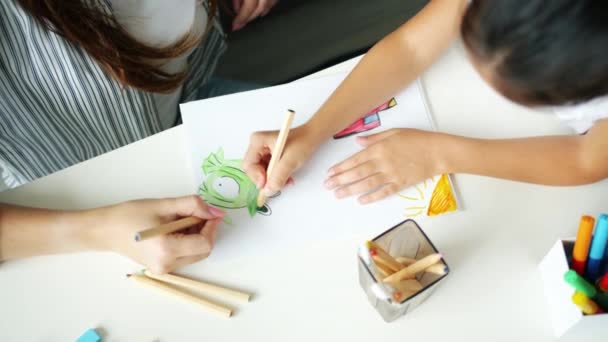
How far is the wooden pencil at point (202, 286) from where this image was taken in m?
0.52

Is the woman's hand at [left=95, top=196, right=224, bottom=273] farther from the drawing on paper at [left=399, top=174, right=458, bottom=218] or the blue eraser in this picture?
the drawing on paper at [left=399, top=174, right=458, bottom=218]

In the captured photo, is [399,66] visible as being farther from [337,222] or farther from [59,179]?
[59,179]

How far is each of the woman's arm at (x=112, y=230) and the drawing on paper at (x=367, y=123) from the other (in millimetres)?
189

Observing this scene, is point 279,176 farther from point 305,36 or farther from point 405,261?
point 305,36

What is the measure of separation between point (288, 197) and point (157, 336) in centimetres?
20

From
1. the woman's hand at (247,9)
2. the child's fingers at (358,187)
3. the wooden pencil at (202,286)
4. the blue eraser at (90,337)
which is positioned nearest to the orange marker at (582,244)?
the child's fingers at (358,187)

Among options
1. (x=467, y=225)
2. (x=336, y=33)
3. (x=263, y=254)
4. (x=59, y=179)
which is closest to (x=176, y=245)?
(x=263, y=254)

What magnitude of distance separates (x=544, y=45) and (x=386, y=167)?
26 centimetres

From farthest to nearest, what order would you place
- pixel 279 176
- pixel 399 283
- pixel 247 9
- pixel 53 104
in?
pixel 247 9 → pixel 53 104 → pixel 279 176 → pixel 399 283

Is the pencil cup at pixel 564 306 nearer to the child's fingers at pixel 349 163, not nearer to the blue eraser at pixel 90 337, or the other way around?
the child's fingers at pixel 349 163

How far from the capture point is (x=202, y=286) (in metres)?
0.53

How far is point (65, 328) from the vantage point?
519mm

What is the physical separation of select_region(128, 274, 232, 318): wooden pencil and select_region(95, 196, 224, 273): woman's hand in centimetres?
1

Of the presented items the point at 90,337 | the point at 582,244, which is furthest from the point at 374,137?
the point at 90,337
